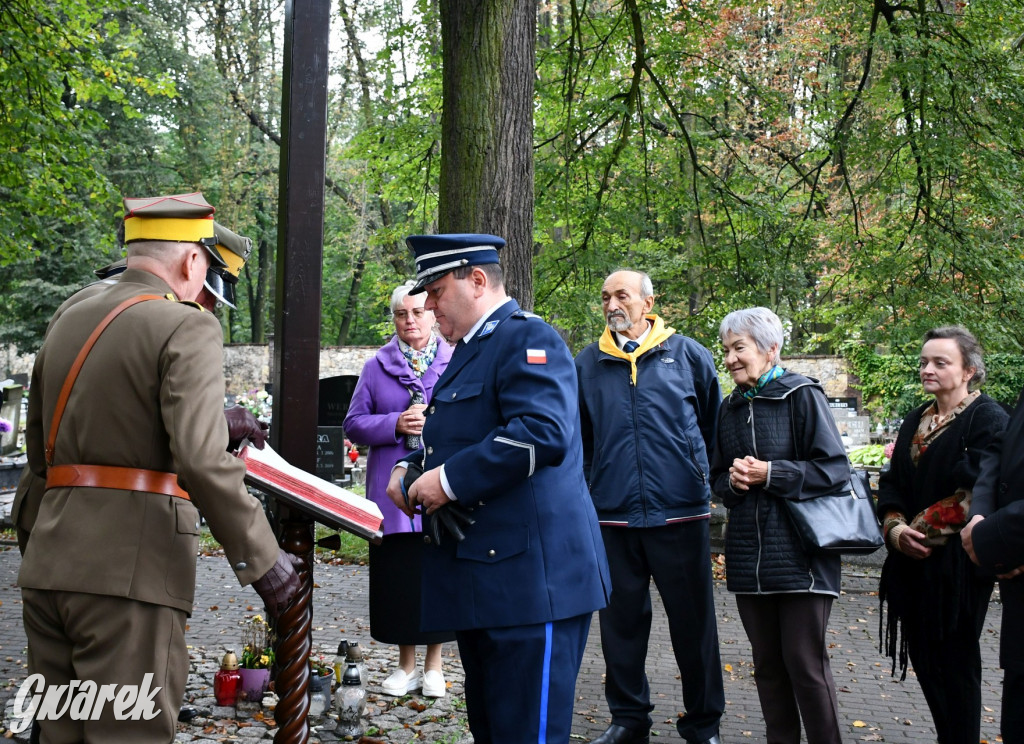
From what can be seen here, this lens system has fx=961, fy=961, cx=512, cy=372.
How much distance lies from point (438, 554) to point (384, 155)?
356 inches

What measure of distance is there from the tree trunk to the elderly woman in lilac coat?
713 mm

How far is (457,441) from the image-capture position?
3.32 metres

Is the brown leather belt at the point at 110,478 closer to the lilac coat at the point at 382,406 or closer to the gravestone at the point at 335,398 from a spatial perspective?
the lilac coat at the point at 382,406

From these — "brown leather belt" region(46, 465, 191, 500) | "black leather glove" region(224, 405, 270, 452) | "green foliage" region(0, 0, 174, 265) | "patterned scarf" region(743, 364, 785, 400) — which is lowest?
"brown leather belt" region(46, 465, 191, 500)

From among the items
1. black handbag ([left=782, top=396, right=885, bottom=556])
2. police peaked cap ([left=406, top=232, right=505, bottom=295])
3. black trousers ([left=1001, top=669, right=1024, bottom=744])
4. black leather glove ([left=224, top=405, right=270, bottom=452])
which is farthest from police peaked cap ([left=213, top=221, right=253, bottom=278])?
black trousers ([left=1001, top=669, right=1024, bottom=744])

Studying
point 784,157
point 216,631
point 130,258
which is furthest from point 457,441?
point 784,157

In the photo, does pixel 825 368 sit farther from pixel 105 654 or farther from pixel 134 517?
pixel 105 654

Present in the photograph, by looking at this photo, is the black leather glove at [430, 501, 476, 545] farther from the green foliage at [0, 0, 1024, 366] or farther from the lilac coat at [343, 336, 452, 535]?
the green foliage at [0, 0, 1024, 366]

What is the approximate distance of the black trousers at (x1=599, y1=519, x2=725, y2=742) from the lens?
15.8 feet

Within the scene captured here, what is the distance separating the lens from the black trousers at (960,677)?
4.29 meters

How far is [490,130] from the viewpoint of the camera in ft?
19.0

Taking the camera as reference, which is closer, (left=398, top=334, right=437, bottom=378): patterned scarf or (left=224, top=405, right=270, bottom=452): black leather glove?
(left=224, top=405, right=270, bottom=452): black leather glove

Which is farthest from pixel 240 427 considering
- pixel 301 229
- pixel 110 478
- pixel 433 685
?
pixel 433 685

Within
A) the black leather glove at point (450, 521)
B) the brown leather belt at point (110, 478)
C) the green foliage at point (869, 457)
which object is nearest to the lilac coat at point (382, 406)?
the black leather glove at point (450, 521)
